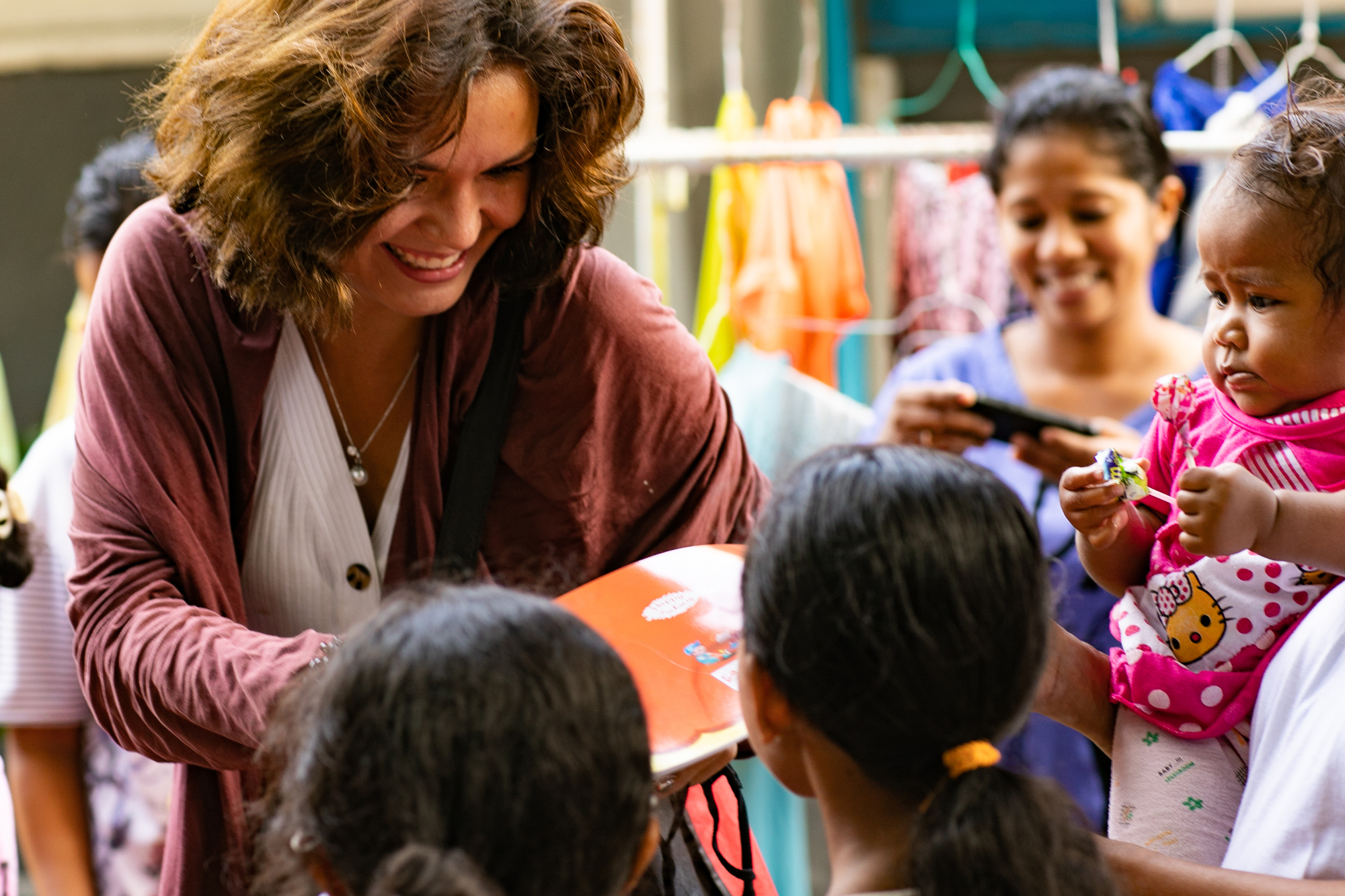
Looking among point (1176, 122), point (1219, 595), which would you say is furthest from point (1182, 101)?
point (1219, 595)

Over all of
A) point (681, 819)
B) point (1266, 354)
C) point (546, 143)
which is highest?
point (546, 143)

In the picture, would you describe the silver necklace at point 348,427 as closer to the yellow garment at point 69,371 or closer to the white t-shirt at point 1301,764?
the white t-shirt at point 1301,764

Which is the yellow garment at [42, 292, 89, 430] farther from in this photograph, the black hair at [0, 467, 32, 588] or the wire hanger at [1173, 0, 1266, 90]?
the wire hanger at [1173, 0, 1266, 90]

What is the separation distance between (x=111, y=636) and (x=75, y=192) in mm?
1220

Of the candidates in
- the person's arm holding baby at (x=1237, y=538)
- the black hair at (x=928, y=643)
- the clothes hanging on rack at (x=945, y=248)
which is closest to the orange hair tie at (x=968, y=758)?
the black hair at (x=928, y=643)

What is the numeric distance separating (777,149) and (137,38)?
2214 millimetres


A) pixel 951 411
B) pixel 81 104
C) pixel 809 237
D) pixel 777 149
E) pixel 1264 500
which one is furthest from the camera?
pixel 81 104

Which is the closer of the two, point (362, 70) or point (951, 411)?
point (362, 70)

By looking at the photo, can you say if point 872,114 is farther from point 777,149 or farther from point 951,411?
point 951,411

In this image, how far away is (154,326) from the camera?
1.27 meters

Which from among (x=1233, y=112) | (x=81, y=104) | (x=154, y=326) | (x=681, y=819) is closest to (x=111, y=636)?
(x=154, y=326)

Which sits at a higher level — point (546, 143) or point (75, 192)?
point (546, 143)

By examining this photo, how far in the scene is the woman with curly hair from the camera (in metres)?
1.17

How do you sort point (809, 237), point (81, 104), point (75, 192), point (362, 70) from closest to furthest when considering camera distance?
point (362, 70) < point (75, 192) < point (809, 237) < point (81, 104)
